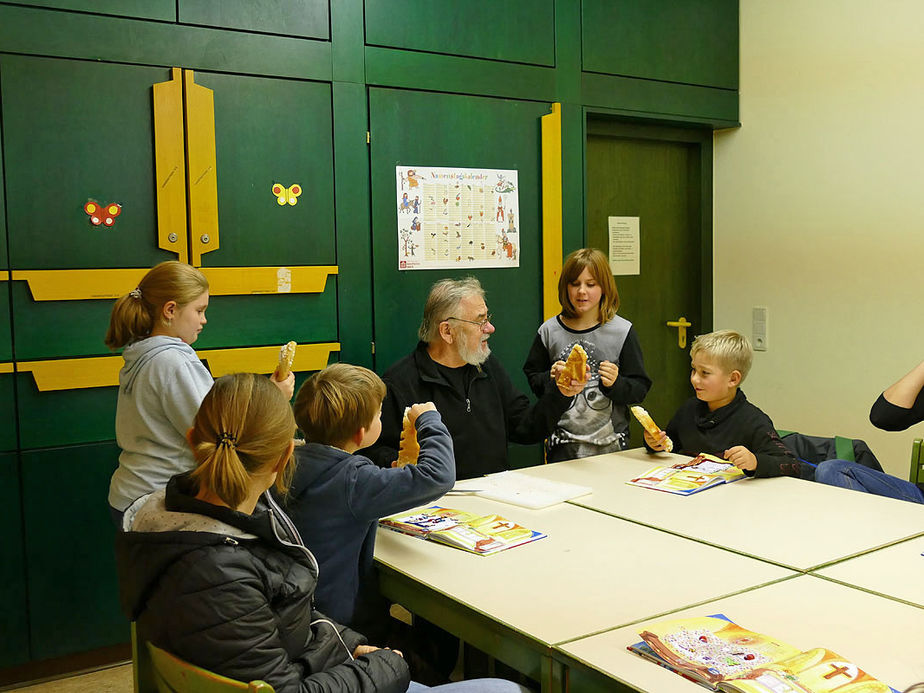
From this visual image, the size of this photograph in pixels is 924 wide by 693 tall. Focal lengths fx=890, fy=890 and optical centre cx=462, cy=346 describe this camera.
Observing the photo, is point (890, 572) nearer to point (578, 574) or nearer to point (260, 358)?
point (578, 574)

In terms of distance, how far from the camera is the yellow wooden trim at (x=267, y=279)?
3564 mm

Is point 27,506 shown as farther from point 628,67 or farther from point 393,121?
point 628,67

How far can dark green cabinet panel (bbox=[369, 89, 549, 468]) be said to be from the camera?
3.96m

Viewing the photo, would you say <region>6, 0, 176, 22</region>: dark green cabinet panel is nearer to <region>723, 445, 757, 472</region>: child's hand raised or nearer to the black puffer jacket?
the black puffer jacket

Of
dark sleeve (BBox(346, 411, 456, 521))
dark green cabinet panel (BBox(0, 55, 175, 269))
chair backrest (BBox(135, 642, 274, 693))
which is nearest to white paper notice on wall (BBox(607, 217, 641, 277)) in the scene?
dark green cabinet panel (BBox(0, 55, 175, 269))

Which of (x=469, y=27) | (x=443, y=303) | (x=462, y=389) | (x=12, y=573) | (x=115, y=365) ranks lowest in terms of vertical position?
(x=12, y=573)

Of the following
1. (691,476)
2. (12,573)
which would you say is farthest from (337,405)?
(12,573)

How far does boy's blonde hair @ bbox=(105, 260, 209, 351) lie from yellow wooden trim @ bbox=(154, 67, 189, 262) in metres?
0.80

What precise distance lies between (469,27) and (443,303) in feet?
5.21

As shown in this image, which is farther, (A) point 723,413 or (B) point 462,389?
(B) point 462,389

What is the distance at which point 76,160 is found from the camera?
10.8 ft


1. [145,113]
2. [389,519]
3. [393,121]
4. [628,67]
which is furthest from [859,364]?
[145,113]

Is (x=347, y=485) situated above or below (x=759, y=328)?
below

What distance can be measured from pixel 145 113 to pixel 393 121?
1.07m
